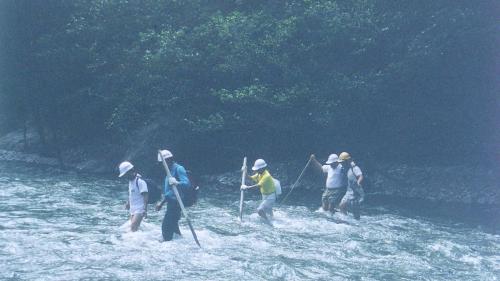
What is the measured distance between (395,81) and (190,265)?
56.1ft

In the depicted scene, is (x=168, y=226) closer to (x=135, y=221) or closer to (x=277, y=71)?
(x=135, y=221)

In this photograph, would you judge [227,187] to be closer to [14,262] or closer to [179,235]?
[179,235]

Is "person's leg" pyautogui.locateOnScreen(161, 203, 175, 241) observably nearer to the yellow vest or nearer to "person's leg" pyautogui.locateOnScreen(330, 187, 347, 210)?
the yellow vest

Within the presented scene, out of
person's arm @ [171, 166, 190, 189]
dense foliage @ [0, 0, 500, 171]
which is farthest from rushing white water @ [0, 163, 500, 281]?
dense foliage @ [0, 0, 500, 171]

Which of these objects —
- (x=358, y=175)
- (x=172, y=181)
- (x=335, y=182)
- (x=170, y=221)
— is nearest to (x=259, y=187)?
(x=335, y=182)

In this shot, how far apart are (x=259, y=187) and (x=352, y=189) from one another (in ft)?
9.77

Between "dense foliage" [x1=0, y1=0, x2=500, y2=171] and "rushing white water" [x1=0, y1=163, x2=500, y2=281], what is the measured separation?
7.32 m

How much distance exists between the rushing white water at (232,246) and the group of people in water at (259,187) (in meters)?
0.41

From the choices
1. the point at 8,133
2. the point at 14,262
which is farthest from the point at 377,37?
the point at 8,133

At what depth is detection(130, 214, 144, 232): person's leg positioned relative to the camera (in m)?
14.7

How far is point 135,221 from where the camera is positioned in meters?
14.8

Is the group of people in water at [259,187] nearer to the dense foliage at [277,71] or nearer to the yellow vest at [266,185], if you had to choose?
the yellow vest at [266,185]

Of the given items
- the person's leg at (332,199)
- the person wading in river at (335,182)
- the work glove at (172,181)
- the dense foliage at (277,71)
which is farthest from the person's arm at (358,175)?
the dense foliage at (277,71)

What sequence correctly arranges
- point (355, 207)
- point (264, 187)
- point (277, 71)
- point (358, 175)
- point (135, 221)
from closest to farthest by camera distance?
point (135, 221) → point (264, 187) → point (358, 175) → point (355, 207) → point (277, 71)
